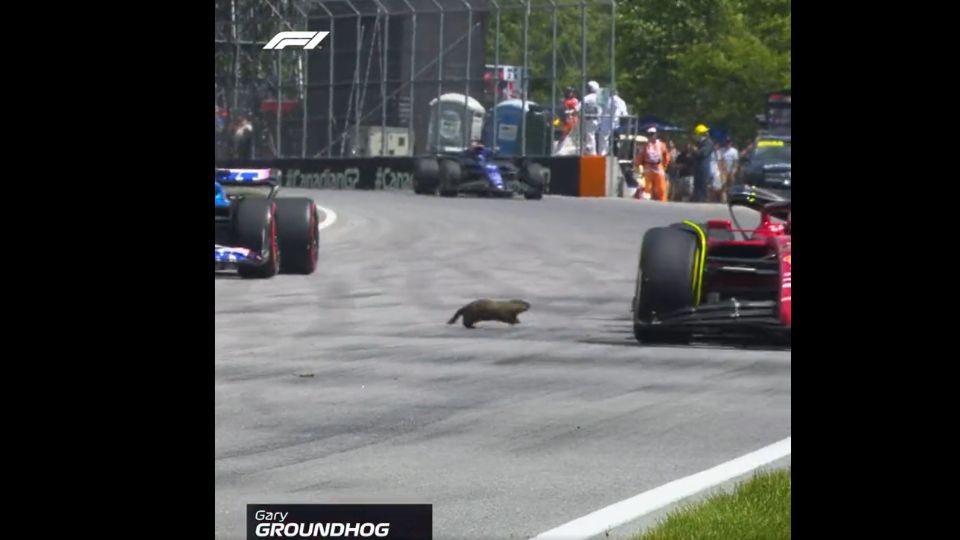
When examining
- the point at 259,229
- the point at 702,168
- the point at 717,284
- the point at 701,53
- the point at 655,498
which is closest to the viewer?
the point at 655,498

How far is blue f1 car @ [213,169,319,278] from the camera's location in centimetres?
618

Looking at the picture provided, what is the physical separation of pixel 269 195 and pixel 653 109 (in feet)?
6.54

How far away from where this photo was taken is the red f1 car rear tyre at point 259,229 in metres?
6.35

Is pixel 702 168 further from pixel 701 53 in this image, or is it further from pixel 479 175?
pixel 479 175

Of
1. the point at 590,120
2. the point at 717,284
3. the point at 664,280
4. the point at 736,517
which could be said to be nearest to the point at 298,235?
the point at 590,120

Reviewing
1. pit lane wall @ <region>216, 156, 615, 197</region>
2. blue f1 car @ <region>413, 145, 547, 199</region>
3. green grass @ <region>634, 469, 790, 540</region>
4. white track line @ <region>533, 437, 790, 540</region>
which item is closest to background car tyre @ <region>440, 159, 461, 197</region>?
blue f1 car @ <region>413, 145, 547, 199</region>

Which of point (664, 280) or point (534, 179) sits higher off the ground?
point (534, 179)

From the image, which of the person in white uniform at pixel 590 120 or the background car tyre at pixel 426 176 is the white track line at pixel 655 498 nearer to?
the person in white uniform at pixel 590 120

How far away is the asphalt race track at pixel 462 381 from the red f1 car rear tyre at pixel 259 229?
0.37 ft

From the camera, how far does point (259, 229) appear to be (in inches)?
262

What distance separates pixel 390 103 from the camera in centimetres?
626

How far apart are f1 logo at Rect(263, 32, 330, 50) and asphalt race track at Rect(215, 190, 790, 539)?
0.51 meters

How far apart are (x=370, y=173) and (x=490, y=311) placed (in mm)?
761

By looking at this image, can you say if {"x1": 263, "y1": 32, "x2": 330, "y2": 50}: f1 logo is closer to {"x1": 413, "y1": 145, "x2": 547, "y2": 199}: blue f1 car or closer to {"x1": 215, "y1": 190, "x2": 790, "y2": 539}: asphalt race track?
{"x1": 215, "y1": 190, "x2": 790, "y2": 539}: asphalt race track
